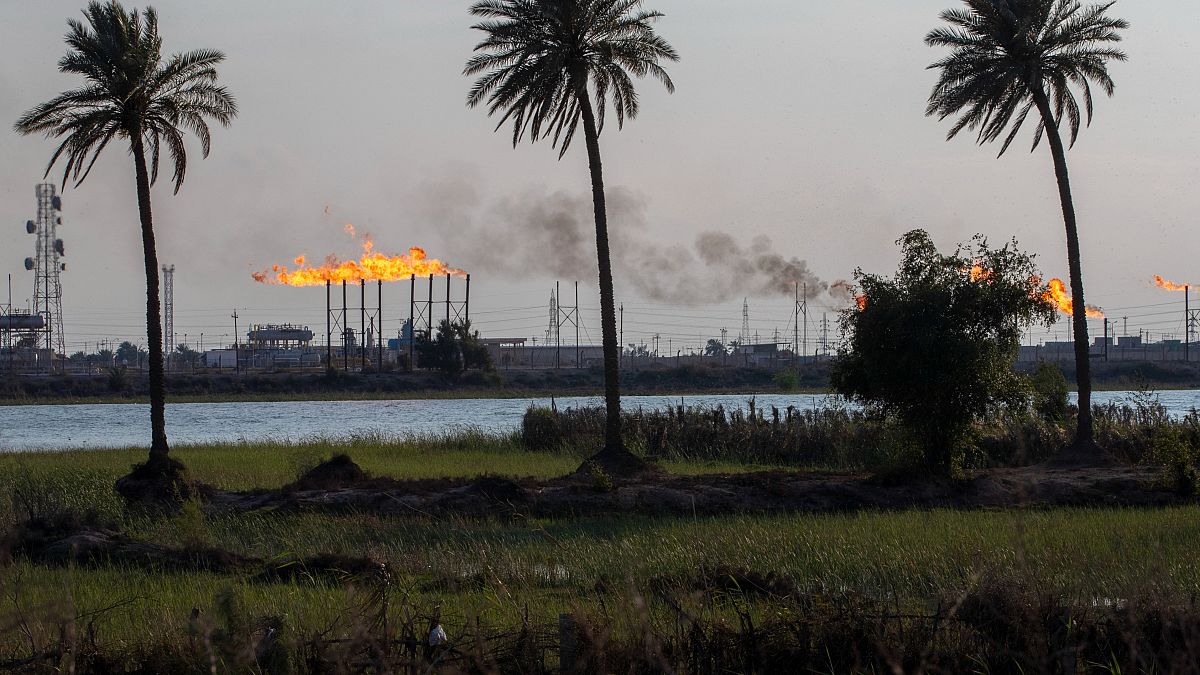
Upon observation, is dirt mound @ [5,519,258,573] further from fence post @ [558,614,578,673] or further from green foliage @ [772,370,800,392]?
green foliage @ [772,370,800,392]

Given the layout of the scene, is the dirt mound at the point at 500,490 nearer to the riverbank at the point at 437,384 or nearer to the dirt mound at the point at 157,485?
the dirt mound at the point at 157,485

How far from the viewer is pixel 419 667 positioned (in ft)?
31.1

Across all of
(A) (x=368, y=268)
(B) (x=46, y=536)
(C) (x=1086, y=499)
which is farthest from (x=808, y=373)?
(B) (x=46, y=536)

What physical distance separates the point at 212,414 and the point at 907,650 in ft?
261

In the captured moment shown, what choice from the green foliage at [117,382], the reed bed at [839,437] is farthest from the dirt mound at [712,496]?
the green foliage at [117,382]

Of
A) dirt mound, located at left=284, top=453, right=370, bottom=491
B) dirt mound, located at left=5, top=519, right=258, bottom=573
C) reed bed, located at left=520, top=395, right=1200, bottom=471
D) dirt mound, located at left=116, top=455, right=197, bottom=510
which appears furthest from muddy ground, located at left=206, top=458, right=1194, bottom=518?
dirt mound, located at left=5, top=519, right=258, bottom=573

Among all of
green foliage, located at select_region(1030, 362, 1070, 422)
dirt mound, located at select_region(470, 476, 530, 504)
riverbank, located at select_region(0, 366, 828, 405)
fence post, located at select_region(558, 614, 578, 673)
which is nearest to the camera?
fence post, located at select_region(558, 614, 578, 673)

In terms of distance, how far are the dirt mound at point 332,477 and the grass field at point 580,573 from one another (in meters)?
3.66

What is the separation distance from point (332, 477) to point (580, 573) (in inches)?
558

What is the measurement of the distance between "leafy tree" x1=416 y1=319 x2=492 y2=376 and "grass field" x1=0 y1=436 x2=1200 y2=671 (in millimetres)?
92119

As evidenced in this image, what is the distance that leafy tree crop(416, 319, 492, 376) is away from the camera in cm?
11925

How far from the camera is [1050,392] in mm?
33875

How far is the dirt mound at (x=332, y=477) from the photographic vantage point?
28.0 meters

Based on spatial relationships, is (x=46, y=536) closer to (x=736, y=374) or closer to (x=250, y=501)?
(x=250, y=501)
